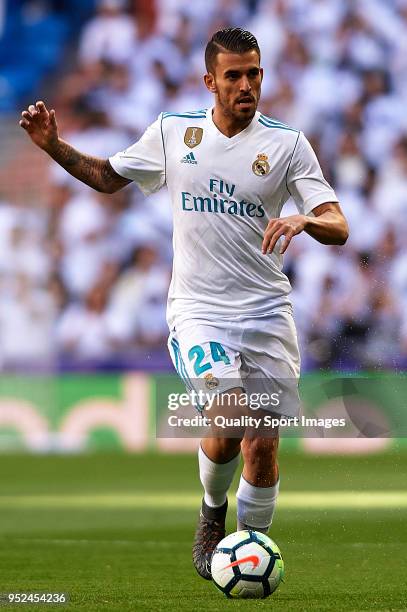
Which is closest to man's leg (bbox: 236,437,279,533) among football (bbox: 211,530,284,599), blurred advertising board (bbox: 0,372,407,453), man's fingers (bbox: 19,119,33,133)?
football (bbox: 211,530,284,599)

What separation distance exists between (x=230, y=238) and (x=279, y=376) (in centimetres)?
→ 61

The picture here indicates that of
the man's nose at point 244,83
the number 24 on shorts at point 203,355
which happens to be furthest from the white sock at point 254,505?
the man's nose at point 244,83

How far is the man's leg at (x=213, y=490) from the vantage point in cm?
521

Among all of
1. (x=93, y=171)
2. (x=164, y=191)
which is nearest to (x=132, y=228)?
(x=164, y=191)

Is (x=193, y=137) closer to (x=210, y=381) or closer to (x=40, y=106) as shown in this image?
(x=40, y=106)

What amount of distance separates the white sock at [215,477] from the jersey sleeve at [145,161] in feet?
3.86

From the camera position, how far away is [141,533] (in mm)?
7812

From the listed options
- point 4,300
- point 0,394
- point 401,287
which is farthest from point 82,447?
point 401,287

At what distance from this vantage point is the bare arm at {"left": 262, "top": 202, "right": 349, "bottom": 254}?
4.55 meters

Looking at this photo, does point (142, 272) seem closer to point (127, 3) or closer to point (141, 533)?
point (127, 3)

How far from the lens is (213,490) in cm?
540

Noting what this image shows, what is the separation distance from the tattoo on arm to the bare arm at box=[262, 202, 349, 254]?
914mm

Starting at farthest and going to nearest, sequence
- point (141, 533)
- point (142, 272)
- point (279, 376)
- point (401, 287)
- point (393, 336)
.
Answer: point (142, 272), point (401, 287), point (393, 336), point (141, 533), point (279, 376)

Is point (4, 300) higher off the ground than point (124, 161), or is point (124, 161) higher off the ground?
point (124, 161)
